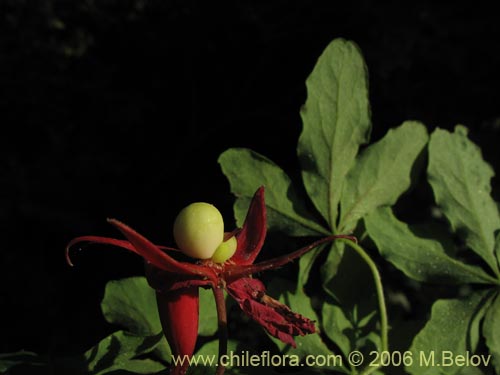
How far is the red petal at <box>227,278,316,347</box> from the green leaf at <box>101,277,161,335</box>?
188mm

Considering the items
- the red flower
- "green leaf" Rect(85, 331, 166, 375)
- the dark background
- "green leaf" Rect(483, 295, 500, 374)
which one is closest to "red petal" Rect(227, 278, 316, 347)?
the red flower

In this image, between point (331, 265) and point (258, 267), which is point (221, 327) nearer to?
point (258, 267)

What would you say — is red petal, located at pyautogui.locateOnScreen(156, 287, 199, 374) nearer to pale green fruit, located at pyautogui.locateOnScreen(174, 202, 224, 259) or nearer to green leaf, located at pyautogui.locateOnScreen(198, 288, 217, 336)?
pale green fruit, located at pyautogui.locateOnScreen(174, 202, 224, 259)

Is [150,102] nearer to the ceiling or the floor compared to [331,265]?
nearer to the ceiling

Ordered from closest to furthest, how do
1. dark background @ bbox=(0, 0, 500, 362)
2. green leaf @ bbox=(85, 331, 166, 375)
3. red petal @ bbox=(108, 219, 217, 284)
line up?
red petal @ bbox=(108, 219, 217, 284) < green leaf @ bbox=(85, 331, 166, 375) < dark background @ bbox=(0, 0, 500, 362)

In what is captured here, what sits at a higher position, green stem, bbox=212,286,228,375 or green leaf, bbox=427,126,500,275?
green leaf, bbox=427,126,500,275

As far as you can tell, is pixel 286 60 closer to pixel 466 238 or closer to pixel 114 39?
pixel 114 39

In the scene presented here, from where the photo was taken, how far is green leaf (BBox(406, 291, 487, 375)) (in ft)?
2.39

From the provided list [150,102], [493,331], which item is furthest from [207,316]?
[150,102]

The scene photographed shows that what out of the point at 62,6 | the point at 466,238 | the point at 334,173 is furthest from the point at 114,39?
the point at 466,238

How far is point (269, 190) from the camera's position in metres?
0.81

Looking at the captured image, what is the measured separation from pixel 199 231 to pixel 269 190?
0.23 m

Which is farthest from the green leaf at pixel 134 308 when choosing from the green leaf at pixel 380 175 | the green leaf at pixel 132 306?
the green leaf at pixel 380 175

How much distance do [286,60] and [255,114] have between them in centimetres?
9
